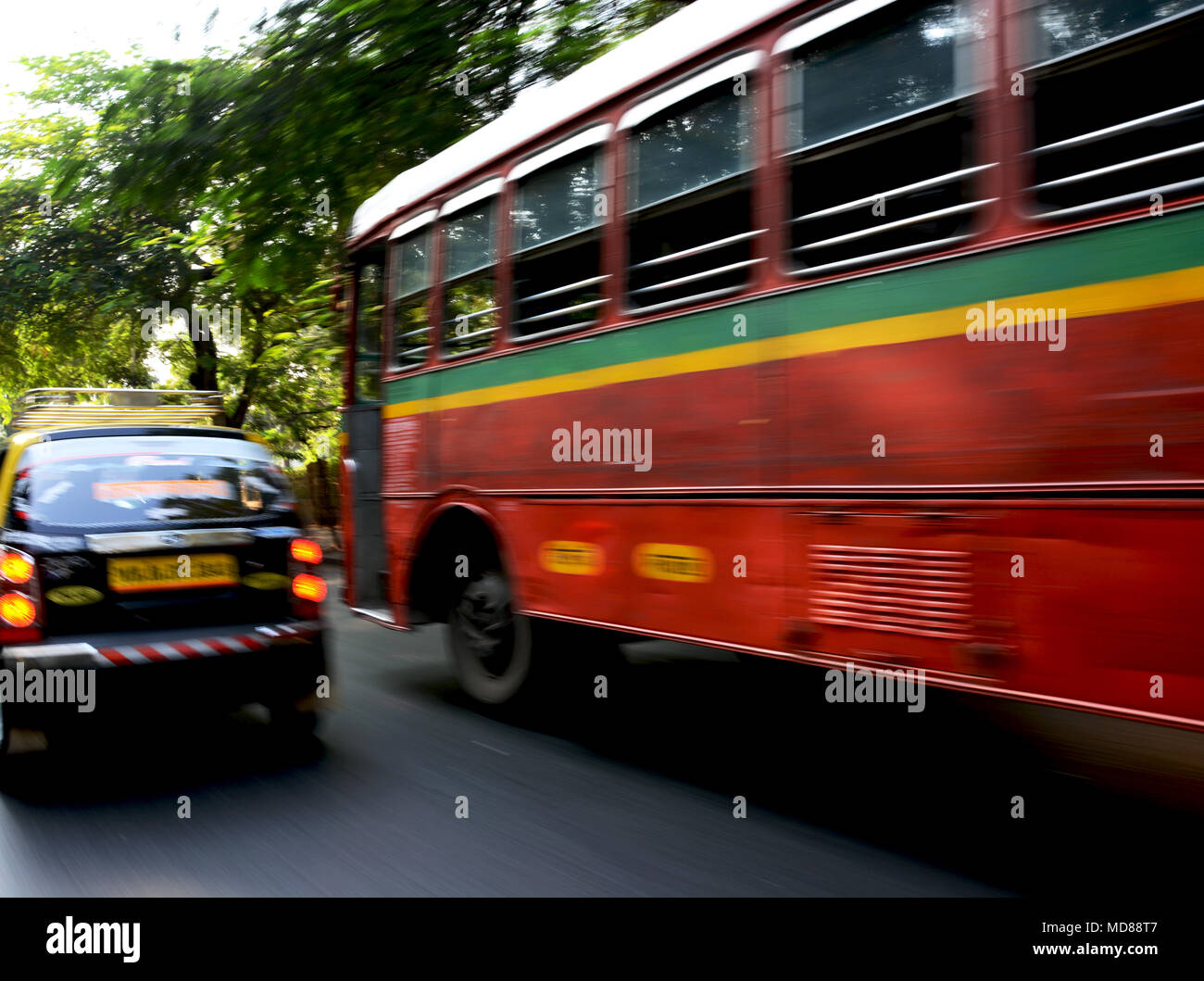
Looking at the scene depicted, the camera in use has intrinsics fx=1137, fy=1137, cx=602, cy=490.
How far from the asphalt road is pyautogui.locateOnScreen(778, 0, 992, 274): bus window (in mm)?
2182

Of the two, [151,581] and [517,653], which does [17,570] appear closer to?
[151,581]

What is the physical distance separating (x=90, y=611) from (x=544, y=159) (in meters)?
3.17

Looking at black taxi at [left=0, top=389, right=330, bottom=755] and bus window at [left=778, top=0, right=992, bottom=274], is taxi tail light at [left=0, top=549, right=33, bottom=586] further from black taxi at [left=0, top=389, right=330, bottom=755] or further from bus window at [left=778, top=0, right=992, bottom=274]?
bus window at [left=778, top=0, right=992, bottom=274]

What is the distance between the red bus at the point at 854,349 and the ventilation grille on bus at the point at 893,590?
1 centimetres

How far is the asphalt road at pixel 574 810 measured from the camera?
3900 millimetres

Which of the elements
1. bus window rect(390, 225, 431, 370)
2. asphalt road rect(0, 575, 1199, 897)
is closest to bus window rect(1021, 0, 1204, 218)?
asphalt road rect(0, 575, 1199, 897)

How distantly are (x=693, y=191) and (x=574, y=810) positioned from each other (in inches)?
107

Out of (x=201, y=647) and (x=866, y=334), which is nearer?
(x=866, y=334)

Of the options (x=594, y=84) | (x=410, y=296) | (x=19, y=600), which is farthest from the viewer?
(x=410, y=296)

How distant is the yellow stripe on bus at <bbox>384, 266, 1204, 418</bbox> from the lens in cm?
323

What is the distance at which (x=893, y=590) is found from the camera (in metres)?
4.07

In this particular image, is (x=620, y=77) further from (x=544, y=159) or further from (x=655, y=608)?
(x=655, y=608)

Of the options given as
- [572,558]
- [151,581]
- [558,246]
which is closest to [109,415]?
[151,581]
